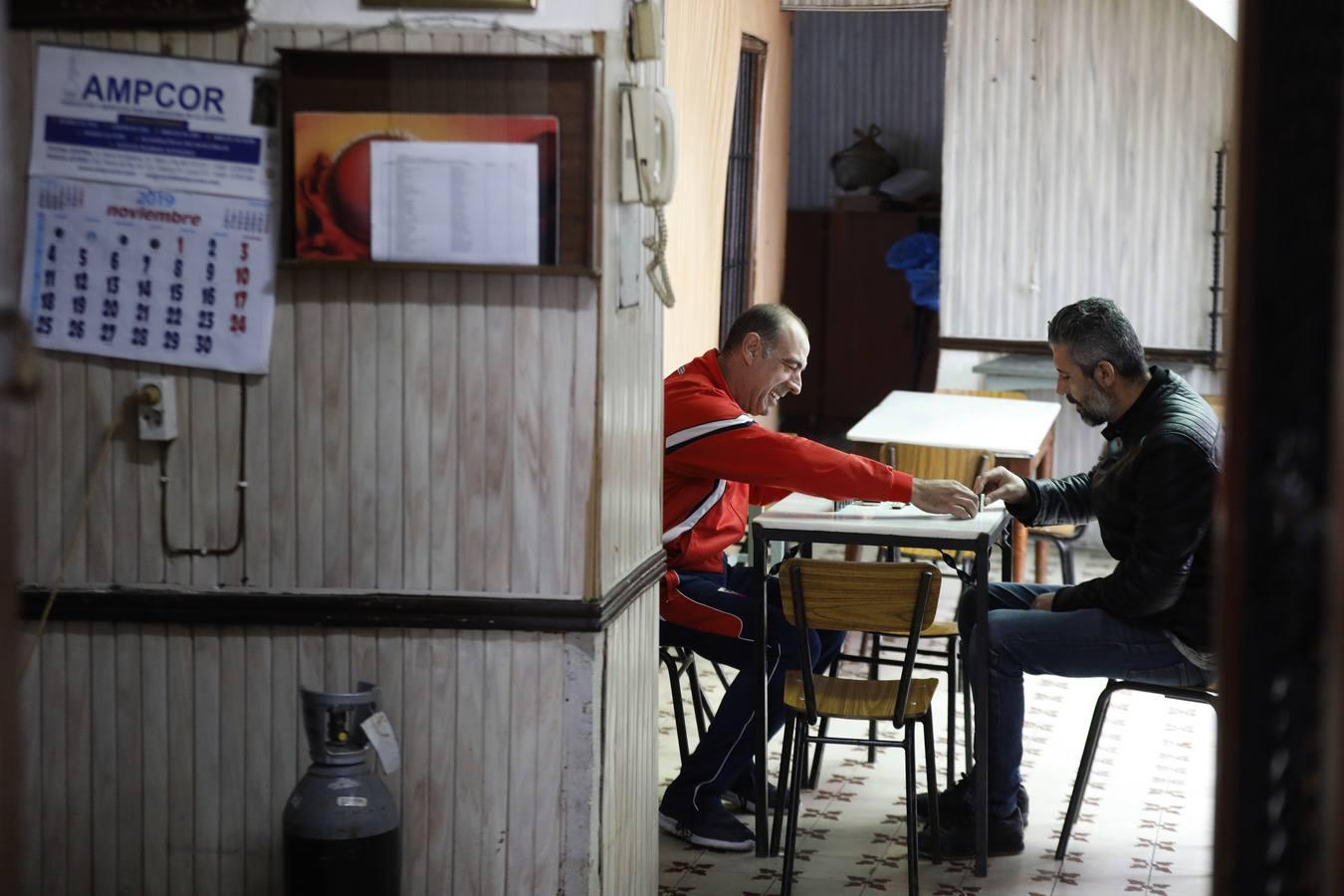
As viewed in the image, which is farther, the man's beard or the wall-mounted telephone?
the man's beard

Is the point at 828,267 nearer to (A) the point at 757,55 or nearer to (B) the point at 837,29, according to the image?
(B) the point at 837,29

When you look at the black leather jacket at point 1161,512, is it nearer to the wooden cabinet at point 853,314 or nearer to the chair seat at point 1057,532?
the chair seat at point 1057,532

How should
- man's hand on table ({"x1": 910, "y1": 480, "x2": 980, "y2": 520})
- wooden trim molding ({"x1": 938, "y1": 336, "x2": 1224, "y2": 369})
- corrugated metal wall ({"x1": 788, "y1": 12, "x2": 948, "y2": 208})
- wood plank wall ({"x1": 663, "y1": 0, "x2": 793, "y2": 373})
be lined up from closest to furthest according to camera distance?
1. man's hand on table ({"x1": 910, "y1": 480, "x2": 980, "y2": 520})
2. wood plank wall ({"x1": 663, "y1": 0, "x2": 793, "y2": 373})
3. wooden trim molding ({"x1": 938, "y1": 336, "x2": 1224, "y2": 369})
4. corrugated metal wall ({"x1": 788, "y1": 12, "x2": 948, "y2": 208})

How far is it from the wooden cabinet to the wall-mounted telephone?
27.2ft

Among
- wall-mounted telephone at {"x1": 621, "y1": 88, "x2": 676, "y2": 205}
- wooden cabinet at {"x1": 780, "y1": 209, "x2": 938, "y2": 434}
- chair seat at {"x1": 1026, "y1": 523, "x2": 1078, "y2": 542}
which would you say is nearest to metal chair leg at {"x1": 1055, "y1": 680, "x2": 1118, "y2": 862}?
wall-mounted telephone at {"x1": 621, "y1": 88, "x2": 676, "y2": 205}

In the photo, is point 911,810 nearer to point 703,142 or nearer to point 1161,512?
point 1161,512

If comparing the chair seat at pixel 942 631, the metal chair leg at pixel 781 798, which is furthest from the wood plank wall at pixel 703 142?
the metal chair leg at pixel 781 798

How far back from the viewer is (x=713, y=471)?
440 centimetres

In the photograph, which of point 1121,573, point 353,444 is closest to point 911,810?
point 1121,573

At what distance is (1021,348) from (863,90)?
4.05 m

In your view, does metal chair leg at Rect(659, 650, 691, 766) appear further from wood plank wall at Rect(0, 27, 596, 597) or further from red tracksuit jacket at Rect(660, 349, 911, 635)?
wood plank wall at Rect(0, 27, 596, 597)

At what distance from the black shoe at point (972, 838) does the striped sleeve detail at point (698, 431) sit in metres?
1.20

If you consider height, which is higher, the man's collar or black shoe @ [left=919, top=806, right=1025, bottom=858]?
the man's collar

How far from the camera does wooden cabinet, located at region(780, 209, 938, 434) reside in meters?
11.4
